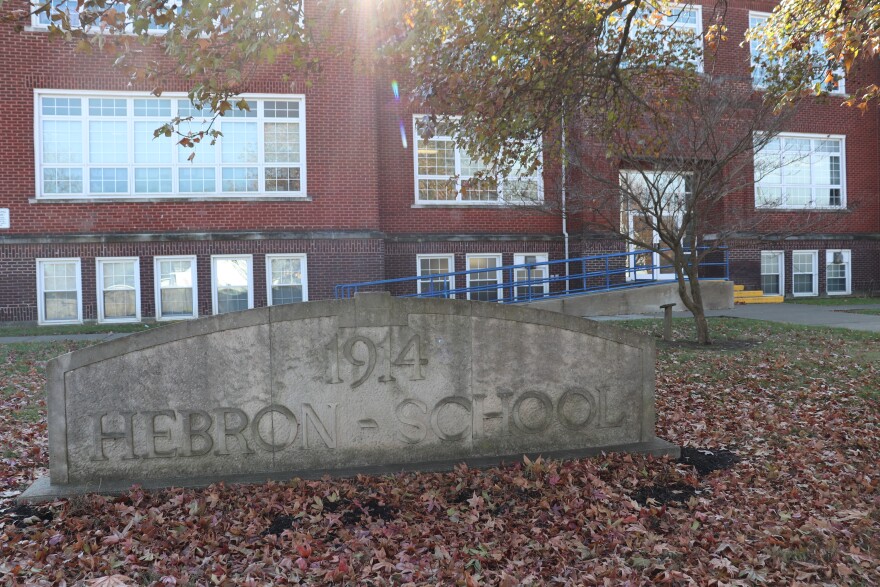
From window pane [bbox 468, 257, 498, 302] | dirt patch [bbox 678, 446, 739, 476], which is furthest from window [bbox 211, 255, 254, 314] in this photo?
dirt patch [bbox 678, 446, 739, 476]

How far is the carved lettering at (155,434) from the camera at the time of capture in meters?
4.52

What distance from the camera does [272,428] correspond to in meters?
4.67

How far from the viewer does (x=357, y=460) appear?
481 centimetres

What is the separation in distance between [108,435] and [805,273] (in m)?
22.3

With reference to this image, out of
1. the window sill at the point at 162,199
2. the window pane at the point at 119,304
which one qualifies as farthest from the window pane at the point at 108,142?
the window pane at the point at 119,304

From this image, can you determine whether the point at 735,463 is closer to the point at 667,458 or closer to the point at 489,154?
the point at 667,458

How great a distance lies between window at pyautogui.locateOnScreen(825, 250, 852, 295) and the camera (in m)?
21.5

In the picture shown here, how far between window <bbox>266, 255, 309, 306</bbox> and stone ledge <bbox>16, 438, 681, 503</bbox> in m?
11.9

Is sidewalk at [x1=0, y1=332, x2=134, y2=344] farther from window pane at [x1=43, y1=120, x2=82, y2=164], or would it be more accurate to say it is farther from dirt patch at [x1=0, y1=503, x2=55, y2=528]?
dirt patch at [x1=0, y1=503, x2=55, y2=528]

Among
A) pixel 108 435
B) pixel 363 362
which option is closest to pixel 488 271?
pixel 363 362

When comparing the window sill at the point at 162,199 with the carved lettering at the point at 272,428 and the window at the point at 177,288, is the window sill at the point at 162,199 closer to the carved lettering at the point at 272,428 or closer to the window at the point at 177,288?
the window at the point at 177,288

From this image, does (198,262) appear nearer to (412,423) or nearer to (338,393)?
(338,393)

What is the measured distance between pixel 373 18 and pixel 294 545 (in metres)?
7.41

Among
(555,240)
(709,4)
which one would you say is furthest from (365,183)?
(709,4)
